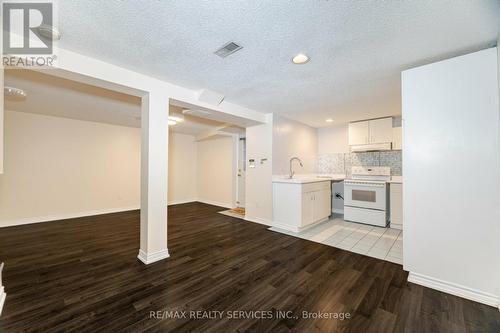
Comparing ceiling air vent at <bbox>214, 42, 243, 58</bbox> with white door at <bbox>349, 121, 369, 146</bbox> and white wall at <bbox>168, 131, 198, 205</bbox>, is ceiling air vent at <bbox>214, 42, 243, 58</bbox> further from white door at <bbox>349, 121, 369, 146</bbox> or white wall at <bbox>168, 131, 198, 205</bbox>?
white wall at <bbox>168, 131, 198, 205</bbox>

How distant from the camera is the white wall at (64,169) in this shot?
4.00m

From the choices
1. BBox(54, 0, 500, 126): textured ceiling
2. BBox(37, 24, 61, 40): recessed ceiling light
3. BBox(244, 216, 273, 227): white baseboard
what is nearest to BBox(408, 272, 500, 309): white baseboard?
BBox(54, 0, 500, 126): textured ceiling

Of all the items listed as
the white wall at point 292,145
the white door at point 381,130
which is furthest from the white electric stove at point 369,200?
the white wall at point 292,145

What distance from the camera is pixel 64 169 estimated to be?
455 cm

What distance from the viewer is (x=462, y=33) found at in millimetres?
1679

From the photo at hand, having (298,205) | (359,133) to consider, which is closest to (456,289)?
(298,205)

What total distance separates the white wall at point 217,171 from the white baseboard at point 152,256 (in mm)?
3355

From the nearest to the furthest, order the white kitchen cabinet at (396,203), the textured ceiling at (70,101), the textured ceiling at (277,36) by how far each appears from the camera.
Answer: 1. the textured ceiling at (277,36)
2. the textured ceiling at (70,101)
3. the white kitchen cabinet at (396,203)

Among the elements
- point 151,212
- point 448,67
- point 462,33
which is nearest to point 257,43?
point 462,33

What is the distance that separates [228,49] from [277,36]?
0.49 m

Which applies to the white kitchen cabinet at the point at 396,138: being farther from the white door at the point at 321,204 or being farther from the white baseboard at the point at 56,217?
the white baseboard at the point at 56,217

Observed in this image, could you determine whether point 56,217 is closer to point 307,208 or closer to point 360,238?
point 307,208

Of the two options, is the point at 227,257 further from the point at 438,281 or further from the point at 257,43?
the point at 257,43

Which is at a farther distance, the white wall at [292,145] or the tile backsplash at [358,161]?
the tile backsplash at [358,161]
